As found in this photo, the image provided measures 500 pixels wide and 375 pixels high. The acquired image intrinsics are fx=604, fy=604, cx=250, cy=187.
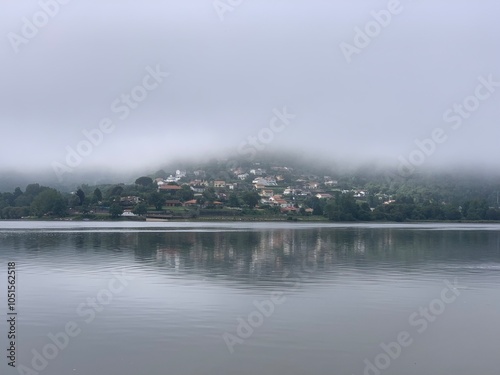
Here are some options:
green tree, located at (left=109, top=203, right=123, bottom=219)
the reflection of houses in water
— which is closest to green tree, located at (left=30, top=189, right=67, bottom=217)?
green tree, located at (left=109, top=203, right=123, bottom=219)

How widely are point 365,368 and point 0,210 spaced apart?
136m

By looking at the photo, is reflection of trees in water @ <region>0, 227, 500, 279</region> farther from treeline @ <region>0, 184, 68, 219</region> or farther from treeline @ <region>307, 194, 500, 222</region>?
treeline @ <region>0, 184, 68, 219</region>

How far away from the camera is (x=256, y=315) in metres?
19.3

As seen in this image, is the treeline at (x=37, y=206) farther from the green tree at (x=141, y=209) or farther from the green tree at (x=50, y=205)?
Result: the green tree at (x=141, y=209)

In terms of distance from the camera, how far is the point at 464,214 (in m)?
144

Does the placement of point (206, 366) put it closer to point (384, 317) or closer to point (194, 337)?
point (194, 337)

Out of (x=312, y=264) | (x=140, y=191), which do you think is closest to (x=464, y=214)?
(x=140, y=191)

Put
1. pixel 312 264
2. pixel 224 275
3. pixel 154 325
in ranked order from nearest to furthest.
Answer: pixel 154 325 < pixel 224 275 < pixel 312 264

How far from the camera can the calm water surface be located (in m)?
14.4

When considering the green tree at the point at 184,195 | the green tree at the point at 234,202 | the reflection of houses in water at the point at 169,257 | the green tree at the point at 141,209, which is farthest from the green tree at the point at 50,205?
the reflection of houses in water at the point at 169,257

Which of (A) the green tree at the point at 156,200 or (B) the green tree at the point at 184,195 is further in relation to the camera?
(B) the green tree at the point at 184,195

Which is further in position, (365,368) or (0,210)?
(0,210)

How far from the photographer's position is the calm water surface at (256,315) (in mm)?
14406

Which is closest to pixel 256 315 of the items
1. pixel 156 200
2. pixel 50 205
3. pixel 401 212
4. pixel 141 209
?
pixel 141 209
